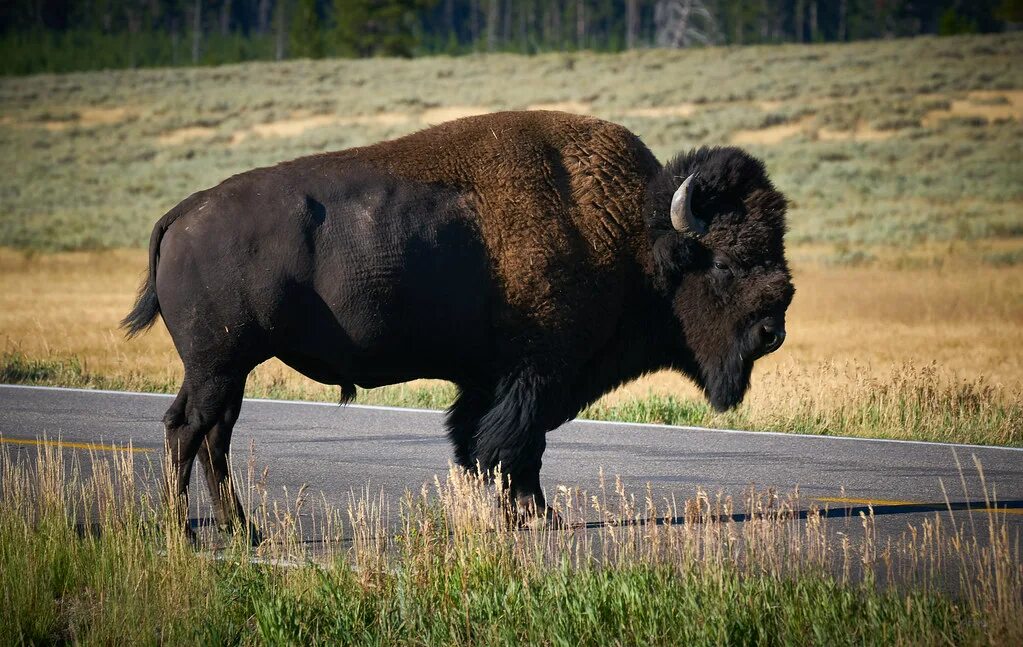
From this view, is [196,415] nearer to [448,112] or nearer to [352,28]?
[448,112]

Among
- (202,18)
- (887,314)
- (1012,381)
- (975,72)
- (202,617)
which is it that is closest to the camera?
(202,617)

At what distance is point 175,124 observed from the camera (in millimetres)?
69000

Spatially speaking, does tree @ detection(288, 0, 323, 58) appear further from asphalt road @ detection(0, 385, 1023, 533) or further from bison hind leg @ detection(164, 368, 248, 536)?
bison hind leg @ detection(164, 368, 248, 536)

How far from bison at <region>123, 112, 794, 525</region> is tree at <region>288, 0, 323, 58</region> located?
9198cm

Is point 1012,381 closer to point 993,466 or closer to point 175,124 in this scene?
point 993,466

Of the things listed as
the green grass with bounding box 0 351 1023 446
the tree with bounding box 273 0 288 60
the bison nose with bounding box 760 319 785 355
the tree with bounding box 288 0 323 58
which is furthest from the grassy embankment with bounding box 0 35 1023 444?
the tree with bounding box 273 0 288 60

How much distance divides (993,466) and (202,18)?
13616cm

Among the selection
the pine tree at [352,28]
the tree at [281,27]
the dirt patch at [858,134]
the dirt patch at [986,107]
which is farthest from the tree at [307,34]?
the dirt patch at [858,134]

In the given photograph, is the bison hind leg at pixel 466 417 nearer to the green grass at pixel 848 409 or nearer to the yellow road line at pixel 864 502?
the yellow road line at pixel 864 502

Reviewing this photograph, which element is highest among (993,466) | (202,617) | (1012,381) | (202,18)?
(202,617)

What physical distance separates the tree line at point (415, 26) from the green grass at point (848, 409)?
71986 millimetres

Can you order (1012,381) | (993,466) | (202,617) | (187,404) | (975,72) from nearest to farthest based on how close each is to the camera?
(202,617)
(187,404)
(993,466)
(1012,381)
(975,72)

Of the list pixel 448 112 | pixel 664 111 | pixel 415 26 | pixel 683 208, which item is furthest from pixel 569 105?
pixel 415 26

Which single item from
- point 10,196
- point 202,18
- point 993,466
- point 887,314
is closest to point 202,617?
point 993,466
